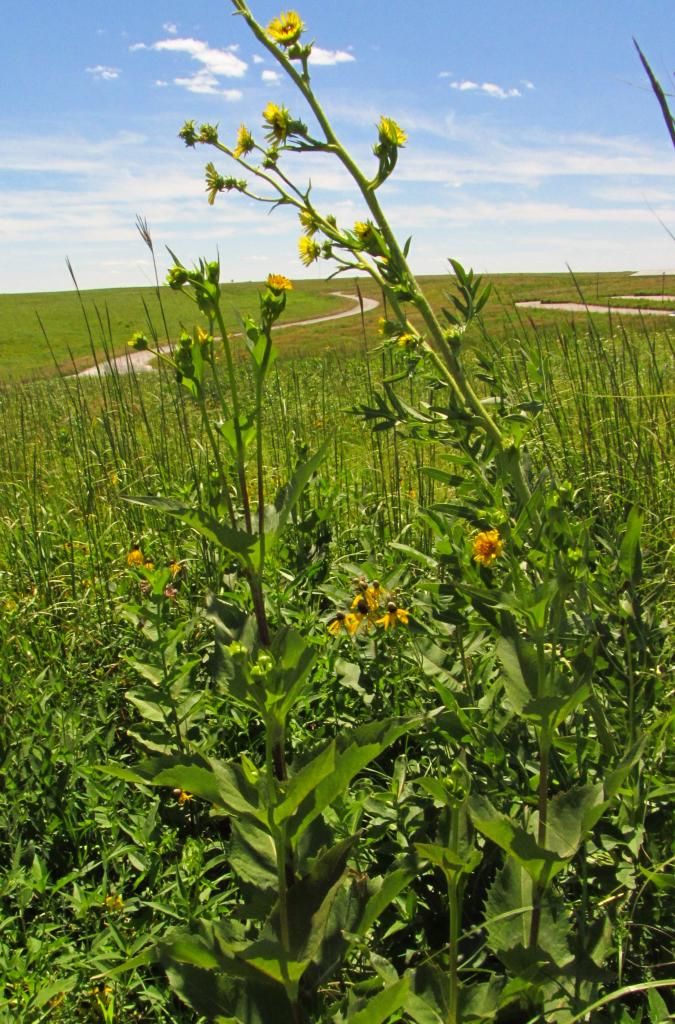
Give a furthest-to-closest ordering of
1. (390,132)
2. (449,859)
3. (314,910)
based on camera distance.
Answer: (390,132), (314,910), (449,859)

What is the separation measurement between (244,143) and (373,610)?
917 mm

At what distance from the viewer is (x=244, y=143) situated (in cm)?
133

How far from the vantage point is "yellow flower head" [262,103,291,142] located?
4.13ft

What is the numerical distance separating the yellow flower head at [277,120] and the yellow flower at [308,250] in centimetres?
17

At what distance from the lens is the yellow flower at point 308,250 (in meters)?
1.32

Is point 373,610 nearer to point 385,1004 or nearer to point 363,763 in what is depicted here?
point 363,763

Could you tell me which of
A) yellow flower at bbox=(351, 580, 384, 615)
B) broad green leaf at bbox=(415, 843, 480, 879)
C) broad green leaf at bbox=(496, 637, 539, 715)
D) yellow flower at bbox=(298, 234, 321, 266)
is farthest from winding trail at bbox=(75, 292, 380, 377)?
broad green leaf at bbox=(415, 843, 480, 879)

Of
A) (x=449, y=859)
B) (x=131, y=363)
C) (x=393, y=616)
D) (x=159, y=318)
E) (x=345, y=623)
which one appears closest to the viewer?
(x=449, y=859)

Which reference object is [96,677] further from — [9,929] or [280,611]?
[9,929]

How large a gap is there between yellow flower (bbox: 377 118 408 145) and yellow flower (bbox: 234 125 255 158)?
0.24 meters

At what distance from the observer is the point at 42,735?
1724 millimetres

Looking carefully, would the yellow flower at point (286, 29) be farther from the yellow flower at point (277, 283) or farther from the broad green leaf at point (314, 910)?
the broad green leaf at point (314, 910)

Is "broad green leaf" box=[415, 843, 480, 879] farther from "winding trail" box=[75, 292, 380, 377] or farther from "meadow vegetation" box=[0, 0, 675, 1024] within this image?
"winding trail" box=[75, 292, 380, 377]

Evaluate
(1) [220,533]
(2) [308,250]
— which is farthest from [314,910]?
(2) [308,250]
